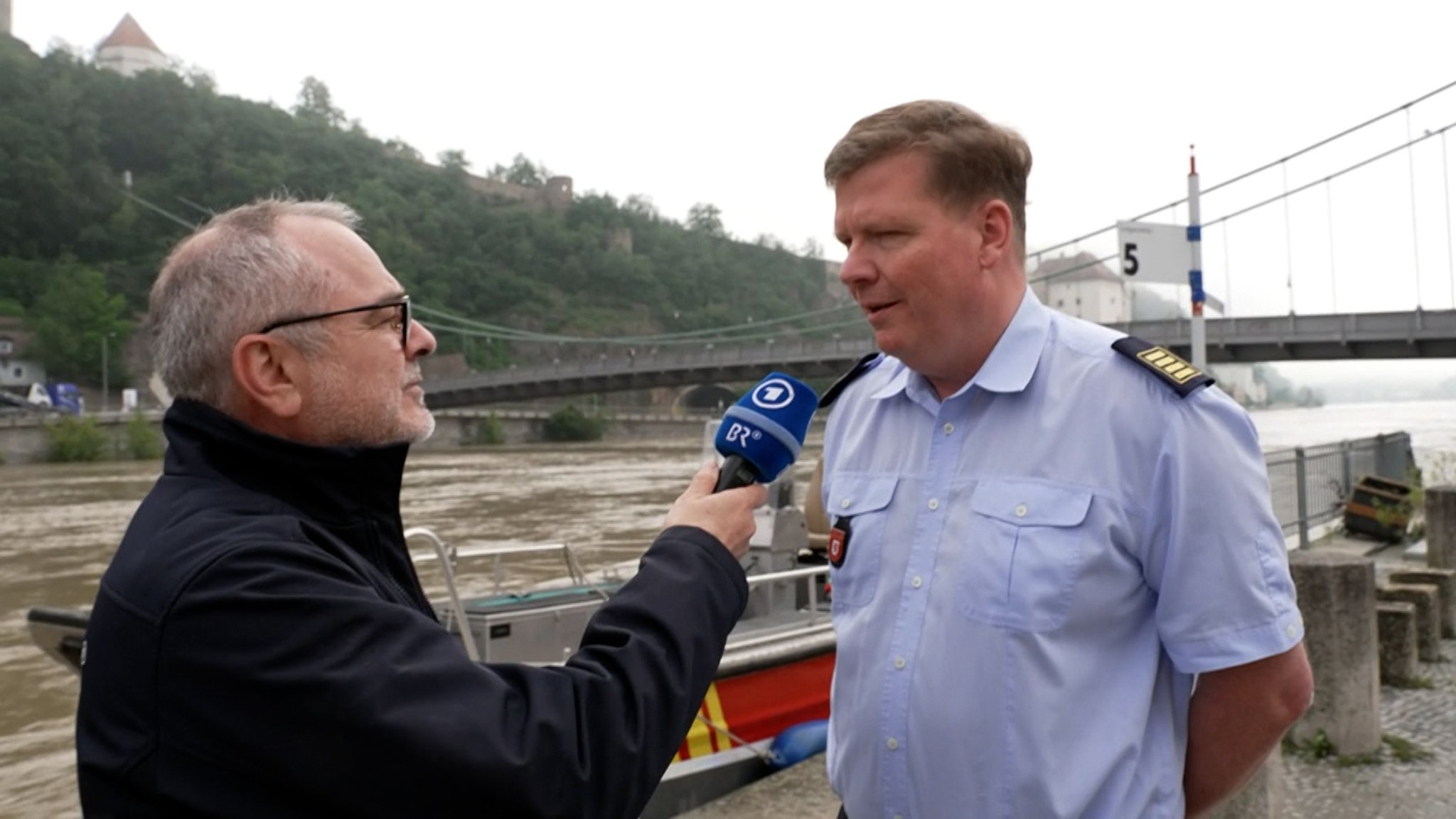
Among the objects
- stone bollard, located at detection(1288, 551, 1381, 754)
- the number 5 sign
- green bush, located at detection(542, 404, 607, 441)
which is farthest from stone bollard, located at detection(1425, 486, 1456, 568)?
green bush, located at detection(542, 404, 607, 441)

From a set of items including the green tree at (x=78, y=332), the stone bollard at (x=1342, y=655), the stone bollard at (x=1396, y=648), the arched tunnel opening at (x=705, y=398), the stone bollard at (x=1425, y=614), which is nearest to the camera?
the stone bollard at (x=1342, y=655)

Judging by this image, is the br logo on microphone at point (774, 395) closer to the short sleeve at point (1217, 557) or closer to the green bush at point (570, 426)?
the short sleeve at point (1217, 557)

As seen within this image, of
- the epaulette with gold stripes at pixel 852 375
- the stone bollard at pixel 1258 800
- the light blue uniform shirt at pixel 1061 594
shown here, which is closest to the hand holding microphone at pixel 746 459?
the light blue uniform shirt at pixel 1061 594

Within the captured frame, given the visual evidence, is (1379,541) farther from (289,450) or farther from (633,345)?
(633,345)

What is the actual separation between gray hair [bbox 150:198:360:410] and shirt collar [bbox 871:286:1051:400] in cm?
91

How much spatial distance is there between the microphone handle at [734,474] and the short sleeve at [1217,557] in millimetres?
538

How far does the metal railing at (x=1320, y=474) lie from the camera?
9.27 m

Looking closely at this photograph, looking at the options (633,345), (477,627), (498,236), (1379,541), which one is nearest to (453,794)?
(477,627)

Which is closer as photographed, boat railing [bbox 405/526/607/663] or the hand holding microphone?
the hand holding microphone

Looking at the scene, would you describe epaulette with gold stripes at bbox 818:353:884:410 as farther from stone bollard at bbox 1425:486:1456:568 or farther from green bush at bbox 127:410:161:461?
green bush at bbox 127:410:161:461

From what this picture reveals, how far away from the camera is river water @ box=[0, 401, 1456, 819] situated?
356 inches

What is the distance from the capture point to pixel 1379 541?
927 centimetres

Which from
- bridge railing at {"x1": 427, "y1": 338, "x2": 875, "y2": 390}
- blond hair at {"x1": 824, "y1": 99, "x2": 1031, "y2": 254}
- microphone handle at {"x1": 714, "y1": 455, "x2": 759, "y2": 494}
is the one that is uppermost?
bridge railing at {"x1": 427, "y1": 338, "x2": 875, "y2": 390}

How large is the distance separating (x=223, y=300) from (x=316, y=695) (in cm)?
49
